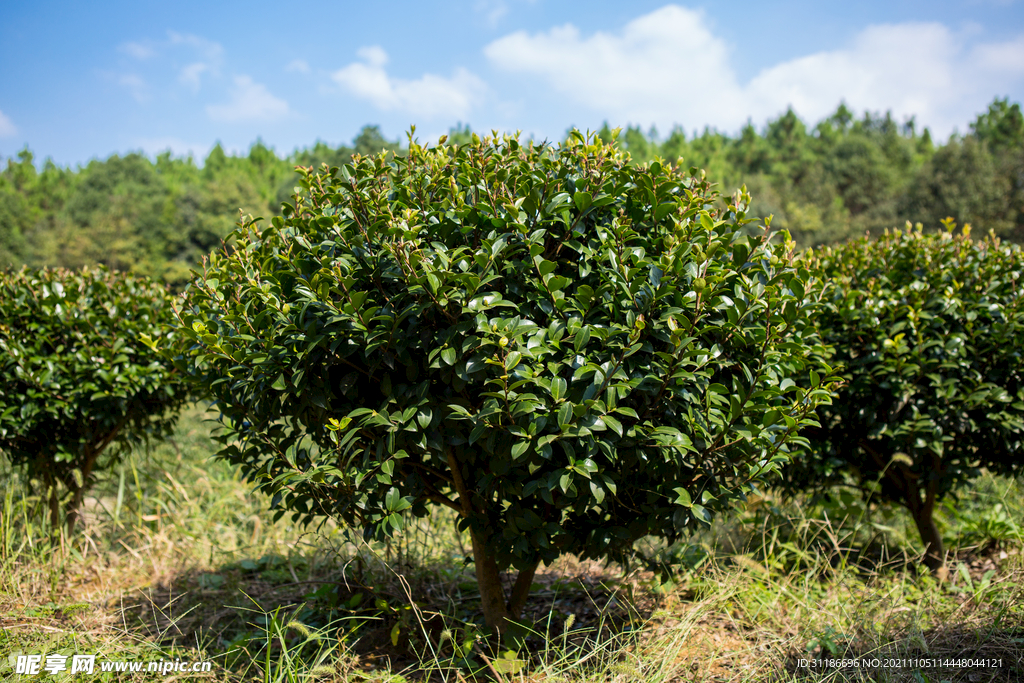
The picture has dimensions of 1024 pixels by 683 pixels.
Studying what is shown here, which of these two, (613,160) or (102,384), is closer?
(613,160)

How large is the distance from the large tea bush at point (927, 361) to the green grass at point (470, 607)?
382 millimetres

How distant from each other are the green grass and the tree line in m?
19.4

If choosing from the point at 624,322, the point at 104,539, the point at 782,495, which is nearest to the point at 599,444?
the point at 624,322

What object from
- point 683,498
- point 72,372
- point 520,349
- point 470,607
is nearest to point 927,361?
point 683,498

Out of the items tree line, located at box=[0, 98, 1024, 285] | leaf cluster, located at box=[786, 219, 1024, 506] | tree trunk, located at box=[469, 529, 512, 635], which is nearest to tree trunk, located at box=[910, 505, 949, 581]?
leaf cluster, located at box=[786, 219, 1024, 506]

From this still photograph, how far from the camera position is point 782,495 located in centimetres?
421

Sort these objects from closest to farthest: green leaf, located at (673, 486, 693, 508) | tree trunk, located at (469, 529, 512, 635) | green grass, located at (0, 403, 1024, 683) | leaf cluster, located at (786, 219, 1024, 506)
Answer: green leaf, located at (673, 486, 693, 508) < green grass, located at (0, 403, 1024, 683) < tree trunk, located at (469, 529, 512, 635) < leaf cluster, located at (786, 219, 1024, 506)

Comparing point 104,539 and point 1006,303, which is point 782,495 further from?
point 104,539

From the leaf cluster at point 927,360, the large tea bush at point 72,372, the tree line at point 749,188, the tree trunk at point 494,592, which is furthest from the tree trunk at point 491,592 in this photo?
the tree line at point 749,188

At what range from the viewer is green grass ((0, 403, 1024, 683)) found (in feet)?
8.93

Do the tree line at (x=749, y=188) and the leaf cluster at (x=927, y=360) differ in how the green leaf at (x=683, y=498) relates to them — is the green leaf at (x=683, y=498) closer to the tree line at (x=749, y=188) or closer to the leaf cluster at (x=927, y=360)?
the leaf cluster at (x=927, y=360)

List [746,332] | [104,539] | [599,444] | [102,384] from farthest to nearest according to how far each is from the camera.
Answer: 1. [104,539]
2. [102,384]
3. [746,332]
4. [599,444]

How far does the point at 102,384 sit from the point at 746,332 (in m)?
3.89

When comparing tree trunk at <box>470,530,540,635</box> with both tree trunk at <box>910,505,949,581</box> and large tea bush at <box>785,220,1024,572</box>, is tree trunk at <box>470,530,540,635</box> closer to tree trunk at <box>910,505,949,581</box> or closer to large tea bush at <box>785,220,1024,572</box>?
large tea bush at <box>785,220,1024,572</box>
